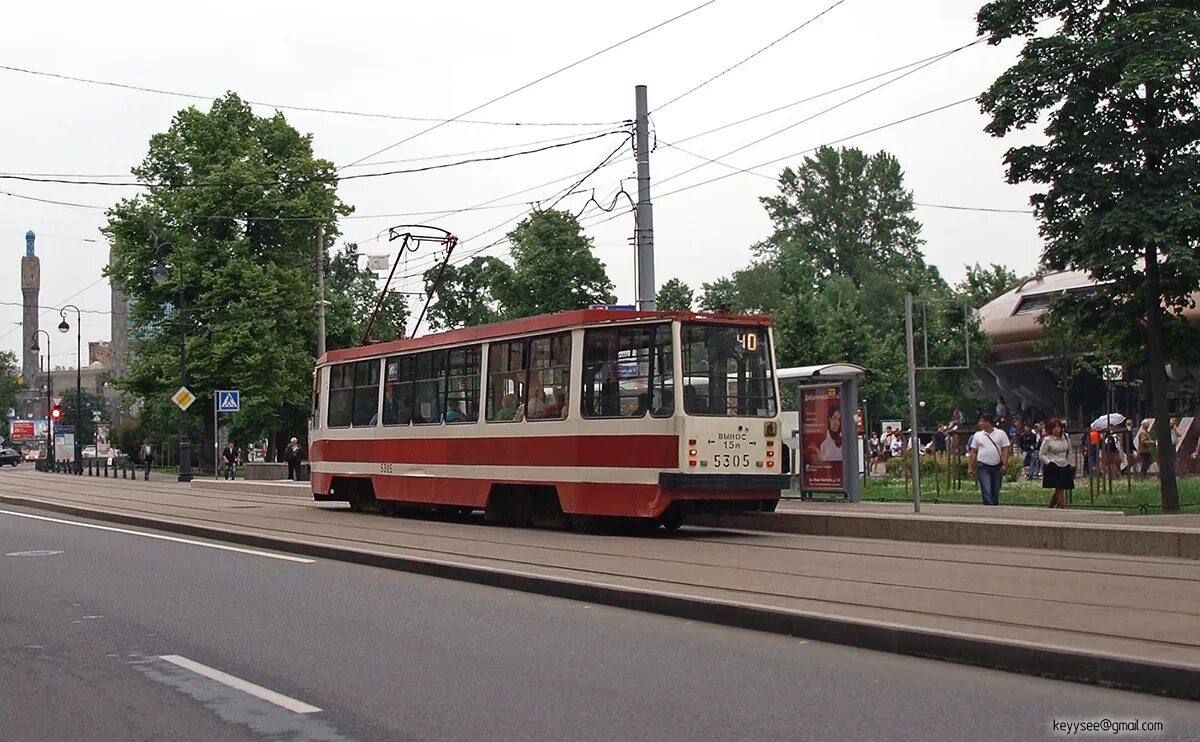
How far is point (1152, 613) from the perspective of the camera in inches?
377

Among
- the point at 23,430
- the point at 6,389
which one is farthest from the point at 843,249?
the point at 6,389

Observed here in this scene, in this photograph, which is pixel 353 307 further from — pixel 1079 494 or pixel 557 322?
pixel 557 322

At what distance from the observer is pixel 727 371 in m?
18.7

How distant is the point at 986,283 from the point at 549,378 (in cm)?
5473

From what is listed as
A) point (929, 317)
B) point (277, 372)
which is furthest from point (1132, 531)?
point (929, 317)

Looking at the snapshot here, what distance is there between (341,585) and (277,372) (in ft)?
136

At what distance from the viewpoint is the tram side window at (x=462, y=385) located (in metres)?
21.4

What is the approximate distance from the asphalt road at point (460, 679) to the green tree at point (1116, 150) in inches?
446

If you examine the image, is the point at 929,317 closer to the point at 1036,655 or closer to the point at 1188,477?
the point at 1188,477

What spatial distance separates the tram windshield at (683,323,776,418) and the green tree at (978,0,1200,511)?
4882 millimetres

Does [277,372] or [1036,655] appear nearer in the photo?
[1036,655]

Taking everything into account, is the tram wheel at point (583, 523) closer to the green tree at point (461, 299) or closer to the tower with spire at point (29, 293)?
the green tree at point (461, 299)

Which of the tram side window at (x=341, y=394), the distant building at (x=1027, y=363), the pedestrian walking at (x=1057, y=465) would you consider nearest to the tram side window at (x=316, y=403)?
the tram side window at (x=341, y=394)

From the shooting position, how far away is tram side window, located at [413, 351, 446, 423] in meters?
22.5
